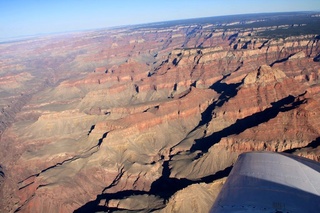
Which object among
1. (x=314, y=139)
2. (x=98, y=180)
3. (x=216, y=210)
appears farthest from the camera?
(x=98, y=180)

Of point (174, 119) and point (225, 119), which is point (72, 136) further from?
point (225, 119)

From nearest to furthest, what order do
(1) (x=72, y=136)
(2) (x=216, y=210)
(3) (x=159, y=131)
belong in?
1. (2) (x=216, y=210)
2. (3) (x=159, y=131)
3. (1) (x=72, y=136)

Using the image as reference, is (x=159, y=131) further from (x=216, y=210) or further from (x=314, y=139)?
(x=216, y=210)

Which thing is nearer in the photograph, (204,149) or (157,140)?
(204,149)

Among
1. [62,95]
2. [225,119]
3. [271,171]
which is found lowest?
[62,95]

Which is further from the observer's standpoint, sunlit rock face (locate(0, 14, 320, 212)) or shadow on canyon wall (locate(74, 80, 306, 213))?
sunlit rock face (locate(0, 14, 320, 212))

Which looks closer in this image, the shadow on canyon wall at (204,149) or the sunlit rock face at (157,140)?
the shadow on canyon wall at (204,149)

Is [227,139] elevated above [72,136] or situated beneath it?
elevated above

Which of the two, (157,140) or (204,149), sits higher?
(204,149)

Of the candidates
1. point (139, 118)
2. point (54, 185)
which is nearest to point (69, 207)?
point (54, 185)

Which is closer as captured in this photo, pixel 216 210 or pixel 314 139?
pixel 216 210
